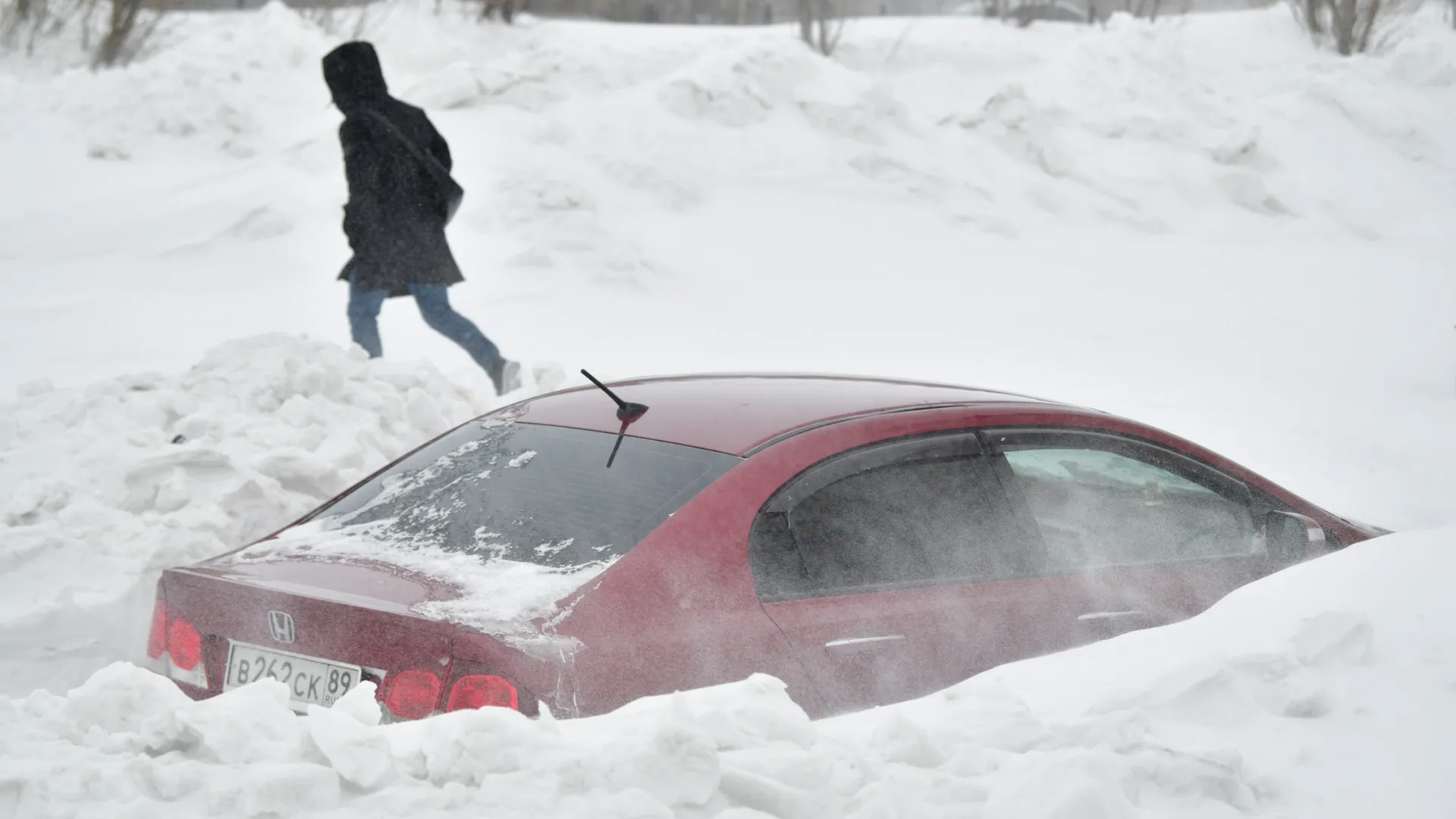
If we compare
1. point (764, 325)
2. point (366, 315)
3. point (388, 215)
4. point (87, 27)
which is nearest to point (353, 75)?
point (388, 215)

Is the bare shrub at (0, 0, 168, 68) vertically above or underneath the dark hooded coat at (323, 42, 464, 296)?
underneath

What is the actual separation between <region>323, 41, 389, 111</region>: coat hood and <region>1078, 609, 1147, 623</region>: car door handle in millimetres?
5372

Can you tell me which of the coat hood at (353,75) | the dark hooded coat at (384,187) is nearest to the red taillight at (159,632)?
the dark hooded coat at (384,187)

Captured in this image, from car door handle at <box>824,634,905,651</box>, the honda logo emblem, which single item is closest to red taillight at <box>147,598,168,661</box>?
the honda logo emblem

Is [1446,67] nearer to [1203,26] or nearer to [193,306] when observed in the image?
[1203,26]

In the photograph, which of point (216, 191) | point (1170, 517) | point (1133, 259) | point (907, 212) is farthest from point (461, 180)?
point (1170, 517)

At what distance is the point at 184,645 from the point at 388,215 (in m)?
4.63

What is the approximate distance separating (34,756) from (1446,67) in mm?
22845

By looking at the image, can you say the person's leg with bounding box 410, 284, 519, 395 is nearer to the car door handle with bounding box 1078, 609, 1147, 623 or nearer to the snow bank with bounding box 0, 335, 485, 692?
the snow bank with bounding box 0, 335, 485, 692

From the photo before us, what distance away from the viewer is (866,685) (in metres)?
2.87

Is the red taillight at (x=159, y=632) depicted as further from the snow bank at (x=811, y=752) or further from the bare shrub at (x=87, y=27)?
the bare shrub at (x=87, y=27)

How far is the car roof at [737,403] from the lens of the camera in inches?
125

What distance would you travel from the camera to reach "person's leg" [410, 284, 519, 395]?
23.8 feet

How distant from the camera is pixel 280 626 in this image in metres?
2.78
